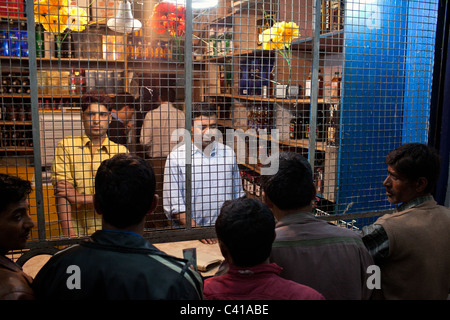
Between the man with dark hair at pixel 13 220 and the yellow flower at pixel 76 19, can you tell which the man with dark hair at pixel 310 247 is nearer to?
the man with dark hair at pixel 13 220

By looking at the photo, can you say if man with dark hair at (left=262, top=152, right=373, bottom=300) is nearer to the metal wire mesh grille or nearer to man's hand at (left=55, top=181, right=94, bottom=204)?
the metal wire mesh grille

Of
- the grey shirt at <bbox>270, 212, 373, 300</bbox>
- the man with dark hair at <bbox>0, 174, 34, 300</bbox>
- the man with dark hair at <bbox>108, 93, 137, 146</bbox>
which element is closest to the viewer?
the man with dark hair at <bbox>0, 174, 34, 300</bbox>

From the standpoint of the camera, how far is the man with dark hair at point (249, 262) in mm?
1202

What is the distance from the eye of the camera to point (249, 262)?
1.26 meters

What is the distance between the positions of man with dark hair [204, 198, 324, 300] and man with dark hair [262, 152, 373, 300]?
20 centimetres

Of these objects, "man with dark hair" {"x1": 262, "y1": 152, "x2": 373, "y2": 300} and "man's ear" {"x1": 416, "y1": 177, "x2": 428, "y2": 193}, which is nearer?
"man with dark hair" {"x1": 262, "y1": 152, "x2": 373, "y2": 300}

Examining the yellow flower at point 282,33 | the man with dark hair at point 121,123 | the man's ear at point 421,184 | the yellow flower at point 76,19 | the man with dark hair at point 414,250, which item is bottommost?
the man with dark hair at point 414,250

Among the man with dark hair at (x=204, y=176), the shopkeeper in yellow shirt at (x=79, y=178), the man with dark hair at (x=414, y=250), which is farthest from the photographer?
the man with dark hair at (x=204, y=176)

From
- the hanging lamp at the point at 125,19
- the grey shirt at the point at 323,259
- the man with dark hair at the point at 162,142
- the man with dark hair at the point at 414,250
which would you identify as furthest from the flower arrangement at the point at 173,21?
the man with dark hair at the point at 414,250

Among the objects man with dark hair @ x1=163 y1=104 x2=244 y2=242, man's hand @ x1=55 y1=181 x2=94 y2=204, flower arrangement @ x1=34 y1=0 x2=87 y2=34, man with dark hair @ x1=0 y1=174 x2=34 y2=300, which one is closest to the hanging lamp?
flower arrangement @ x1=34 y1=0 x2=87 y2=34

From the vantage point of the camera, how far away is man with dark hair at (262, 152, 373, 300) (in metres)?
1.45

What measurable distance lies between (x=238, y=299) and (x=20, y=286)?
0.65 meters

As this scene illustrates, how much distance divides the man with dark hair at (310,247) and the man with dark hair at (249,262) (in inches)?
8.0

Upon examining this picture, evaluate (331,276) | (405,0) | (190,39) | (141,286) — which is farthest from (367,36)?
(141,286)
